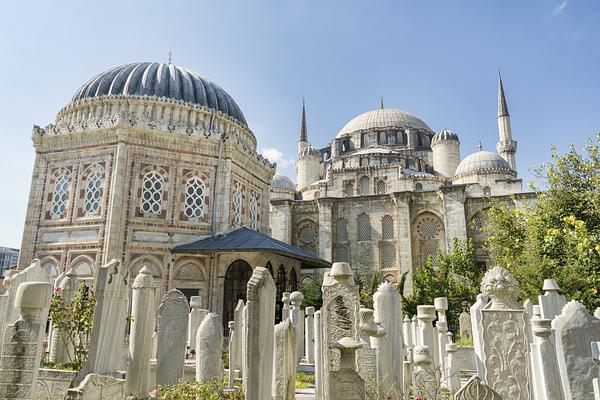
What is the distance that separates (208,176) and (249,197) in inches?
109

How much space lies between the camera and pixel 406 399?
220 inches

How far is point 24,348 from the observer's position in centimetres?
424

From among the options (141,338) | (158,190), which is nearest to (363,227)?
(158,190)

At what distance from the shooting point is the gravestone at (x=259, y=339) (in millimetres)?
4523

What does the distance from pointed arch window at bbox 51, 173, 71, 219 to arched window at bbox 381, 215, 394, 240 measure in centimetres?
1870

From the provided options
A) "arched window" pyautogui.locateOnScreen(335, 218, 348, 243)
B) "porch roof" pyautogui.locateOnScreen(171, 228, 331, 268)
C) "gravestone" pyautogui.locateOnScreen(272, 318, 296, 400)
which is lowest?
"gravestone" pyautogui.locateOnScreen(272, 318, 296, 400)

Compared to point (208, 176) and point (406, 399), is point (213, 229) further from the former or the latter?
point (406, 399)

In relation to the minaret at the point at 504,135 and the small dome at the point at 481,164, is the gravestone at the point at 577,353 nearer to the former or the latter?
the small dome at the point at 481,164

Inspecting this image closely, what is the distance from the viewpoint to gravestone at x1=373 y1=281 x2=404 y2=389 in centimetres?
640

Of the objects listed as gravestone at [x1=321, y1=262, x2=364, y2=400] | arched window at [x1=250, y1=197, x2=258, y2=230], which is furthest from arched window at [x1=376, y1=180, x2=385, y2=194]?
gravestone at [x1=321, y1=262, x2=364, y2=400]

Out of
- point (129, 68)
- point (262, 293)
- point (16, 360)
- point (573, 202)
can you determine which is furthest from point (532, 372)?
point (129, 68)

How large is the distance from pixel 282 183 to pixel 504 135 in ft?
67.1

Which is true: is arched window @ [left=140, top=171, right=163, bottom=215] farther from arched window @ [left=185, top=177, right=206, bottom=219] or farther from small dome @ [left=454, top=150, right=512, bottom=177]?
small dome @ [left=454, top=150, right=512, bottom=177]

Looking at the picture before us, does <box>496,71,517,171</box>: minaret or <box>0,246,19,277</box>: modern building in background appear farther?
<box>0,246,19,277</box>: modern building in background
